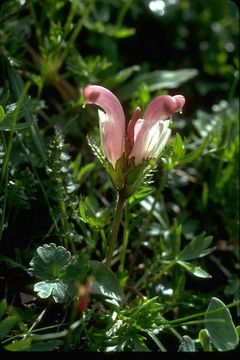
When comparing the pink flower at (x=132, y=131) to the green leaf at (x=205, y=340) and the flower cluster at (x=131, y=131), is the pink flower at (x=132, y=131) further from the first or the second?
the green leaf at (x=205, y=340)

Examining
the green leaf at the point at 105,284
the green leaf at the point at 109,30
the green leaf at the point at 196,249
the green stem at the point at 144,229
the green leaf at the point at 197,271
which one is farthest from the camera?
the green leaf at the point at 109,30

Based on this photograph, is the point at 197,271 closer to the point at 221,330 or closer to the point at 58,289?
the point at 221,330

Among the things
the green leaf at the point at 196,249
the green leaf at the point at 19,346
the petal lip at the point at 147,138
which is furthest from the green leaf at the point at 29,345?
the green leaf at the point at 196,249

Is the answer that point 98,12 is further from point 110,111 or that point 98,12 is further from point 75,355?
point 75,355

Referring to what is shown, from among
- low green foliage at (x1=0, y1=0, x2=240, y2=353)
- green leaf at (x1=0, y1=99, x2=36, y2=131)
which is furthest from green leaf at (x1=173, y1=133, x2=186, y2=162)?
green leaf at (x1=0, y1=99, x2=36, y2=131)

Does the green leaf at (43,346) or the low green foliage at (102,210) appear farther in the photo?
the low green foliage at (102,210)
